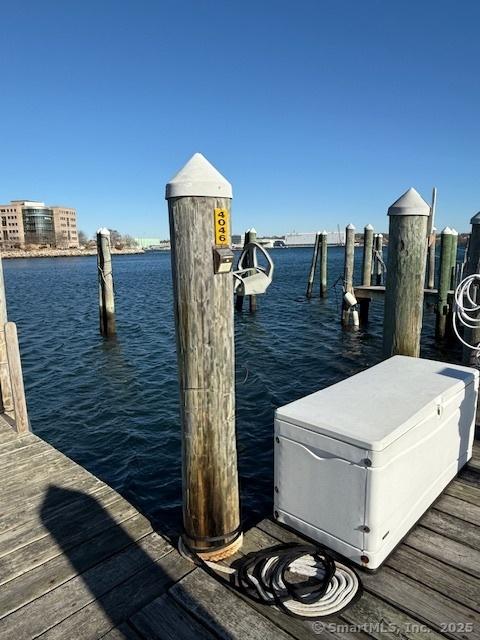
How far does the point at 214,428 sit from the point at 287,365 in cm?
900

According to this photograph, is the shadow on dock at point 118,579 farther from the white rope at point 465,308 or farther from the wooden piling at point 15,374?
the white rope at point 465,308

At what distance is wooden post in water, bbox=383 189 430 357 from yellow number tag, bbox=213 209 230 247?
2.72m

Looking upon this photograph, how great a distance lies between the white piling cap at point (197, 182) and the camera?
2543mm

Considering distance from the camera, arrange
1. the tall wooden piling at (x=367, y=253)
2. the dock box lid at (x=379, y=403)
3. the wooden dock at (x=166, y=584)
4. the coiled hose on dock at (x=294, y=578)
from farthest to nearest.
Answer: the tall wooden piling at (x=367, y=253)
the dock box lid at (x=379, y=403)
the coiled hose on dock at (x=294, y=578)
the wooden dock at (x=166, y=584)

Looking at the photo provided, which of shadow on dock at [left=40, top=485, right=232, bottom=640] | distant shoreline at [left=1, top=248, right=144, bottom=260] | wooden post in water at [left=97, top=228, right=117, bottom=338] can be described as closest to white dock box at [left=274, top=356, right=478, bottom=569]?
shadow on dock at [left=40, top=485, right=232, bottom=640]

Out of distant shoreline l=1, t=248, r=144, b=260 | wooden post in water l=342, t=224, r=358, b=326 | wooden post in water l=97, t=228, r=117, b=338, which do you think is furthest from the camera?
distant shoreline l=1, t=248, r=144, b=260

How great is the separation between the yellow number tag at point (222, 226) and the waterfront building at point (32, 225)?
456 ft

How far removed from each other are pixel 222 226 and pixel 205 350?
0.79m

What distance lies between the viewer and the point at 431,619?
7.83ft

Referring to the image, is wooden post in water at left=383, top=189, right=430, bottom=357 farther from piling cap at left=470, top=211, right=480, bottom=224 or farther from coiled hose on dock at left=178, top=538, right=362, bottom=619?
coiled hose on dock at left=178, top=538, right=362, bottom=619

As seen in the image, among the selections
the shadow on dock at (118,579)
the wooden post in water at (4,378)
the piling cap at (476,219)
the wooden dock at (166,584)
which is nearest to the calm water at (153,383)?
the shadow on dock at (118,579)

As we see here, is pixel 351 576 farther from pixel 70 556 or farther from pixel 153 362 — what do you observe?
pixel 153 362

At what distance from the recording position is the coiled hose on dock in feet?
8.17

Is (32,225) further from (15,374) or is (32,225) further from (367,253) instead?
(15,374)
